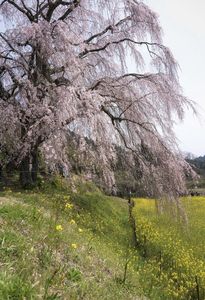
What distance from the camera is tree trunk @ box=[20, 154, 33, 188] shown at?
18.0 m

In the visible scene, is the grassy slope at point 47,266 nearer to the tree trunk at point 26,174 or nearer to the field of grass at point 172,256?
the field of grass at point 172,256

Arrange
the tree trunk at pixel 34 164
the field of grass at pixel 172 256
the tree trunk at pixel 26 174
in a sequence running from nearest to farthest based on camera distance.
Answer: the field of grass at pixel 172 256 → the tree trunk at pixel 26 174 → the tree trunk at pixel 34 164

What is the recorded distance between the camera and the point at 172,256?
17.0 m

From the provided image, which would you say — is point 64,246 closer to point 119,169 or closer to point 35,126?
point 35,126

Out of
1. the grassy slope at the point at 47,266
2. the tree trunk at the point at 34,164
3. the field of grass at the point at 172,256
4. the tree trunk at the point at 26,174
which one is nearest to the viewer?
the grassy slope at the point at 47,266

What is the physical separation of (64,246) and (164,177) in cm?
957

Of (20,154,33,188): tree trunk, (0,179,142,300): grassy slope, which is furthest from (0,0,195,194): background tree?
(0,179,142,300): grassy slope

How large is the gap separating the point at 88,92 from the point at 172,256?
21.7 ft

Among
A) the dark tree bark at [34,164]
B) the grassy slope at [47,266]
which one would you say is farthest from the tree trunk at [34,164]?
the grassy slope at [47,266]

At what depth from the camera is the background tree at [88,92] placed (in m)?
16.2

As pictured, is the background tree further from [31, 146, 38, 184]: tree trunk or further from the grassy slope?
the grassy slope

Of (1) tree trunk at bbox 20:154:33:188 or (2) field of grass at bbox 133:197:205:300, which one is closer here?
(2) field of grass at bbox 133:197:205:300

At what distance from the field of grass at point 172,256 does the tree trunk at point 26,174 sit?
16.0 ft

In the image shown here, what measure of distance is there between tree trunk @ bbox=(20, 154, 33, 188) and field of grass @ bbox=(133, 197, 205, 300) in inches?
192
